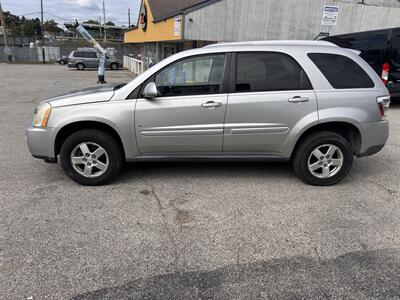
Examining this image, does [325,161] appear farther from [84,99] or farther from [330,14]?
[330,14]

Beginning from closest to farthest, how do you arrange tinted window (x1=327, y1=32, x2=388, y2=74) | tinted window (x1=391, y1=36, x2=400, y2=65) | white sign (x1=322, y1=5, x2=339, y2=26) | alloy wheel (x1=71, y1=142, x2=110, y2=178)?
alloy wheel (x1=71, y1=142, x2=110, y2=178), tinted window (x1=391, y1=36, x2=400, y2=65), tinted window (x1=327, y1=32, x2=388, y2=74), white sign (x1=322, y1=5, x2=339, y2=26)

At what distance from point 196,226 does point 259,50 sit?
7.71ft

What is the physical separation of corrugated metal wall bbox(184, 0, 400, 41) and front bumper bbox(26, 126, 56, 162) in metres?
11.4

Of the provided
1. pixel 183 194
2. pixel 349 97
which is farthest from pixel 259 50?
pixel 183 194

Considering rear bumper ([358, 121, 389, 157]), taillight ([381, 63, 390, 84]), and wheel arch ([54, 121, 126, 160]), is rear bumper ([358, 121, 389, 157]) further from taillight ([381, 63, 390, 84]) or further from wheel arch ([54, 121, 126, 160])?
taillight ([381, 63, 390, 84])

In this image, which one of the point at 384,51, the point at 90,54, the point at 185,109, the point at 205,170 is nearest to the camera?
the point at 185,109

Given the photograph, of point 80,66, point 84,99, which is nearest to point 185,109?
point 84,99

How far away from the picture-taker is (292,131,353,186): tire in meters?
4.31

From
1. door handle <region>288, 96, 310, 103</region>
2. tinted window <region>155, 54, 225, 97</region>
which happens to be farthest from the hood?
door handle <region>288, 96, 310, 103</region>

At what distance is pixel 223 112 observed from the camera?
4.14 m

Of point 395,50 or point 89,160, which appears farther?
point 395,50

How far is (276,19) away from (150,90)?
13623 millimetres

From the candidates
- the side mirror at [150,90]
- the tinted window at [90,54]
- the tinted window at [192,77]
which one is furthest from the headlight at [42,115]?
the tinted window at [90,54]

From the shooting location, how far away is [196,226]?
3414mm
